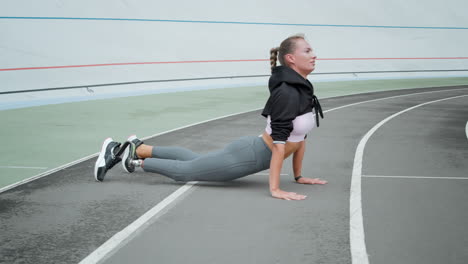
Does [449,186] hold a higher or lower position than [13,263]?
lower

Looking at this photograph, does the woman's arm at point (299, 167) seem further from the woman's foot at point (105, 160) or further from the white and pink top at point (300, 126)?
the woman's foot at point (105, 160)

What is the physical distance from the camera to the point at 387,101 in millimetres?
18891

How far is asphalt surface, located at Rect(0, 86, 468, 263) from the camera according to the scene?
4.62 metres

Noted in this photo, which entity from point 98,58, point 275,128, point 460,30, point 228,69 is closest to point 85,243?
point 275,128

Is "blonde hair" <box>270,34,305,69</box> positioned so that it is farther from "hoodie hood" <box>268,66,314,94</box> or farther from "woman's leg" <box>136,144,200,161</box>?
"woman's leg" <box>136,144,200,161</box>

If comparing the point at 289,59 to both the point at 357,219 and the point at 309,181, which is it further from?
the point at 357,219

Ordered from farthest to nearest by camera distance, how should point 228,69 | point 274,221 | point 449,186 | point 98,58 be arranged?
point 228,69, point 98,58, point 449,186, point 274,221

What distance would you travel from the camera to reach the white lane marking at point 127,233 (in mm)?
4566

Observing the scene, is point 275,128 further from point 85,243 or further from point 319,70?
point 319,70

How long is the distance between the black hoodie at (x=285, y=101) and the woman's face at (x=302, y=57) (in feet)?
0.30

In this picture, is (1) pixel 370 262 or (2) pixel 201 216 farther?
(2) pixel 201 216

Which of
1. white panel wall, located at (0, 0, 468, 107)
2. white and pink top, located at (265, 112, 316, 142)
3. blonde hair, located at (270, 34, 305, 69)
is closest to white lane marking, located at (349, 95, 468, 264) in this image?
white and pink top, located at (265, 112, 316, 142)

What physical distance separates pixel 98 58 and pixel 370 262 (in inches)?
747

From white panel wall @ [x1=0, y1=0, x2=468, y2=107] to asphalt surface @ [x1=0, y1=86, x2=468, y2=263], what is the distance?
11618mm
